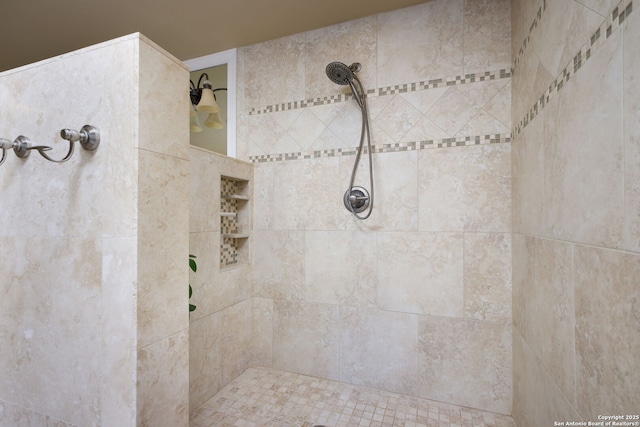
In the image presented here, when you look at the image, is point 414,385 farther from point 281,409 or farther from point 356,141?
point 356,141

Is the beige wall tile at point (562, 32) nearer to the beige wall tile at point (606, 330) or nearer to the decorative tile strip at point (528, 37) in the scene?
the decorative tile strip at point (528, 37)

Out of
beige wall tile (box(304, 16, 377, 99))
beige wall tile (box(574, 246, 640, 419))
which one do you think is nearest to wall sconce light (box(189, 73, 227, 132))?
beige wall tile (box(304, 16, 377, 99))

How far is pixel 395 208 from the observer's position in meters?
1.66

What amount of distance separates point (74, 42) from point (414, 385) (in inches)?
121

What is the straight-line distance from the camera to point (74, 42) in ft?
6.44

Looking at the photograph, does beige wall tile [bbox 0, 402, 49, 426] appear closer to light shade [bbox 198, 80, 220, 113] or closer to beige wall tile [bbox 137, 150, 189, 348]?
beige wall tile [bbox 137, 150, 189, 348]

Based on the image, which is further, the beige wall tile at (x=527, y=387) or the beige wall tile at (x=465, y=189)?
the beige wall tile at (x=465, y=189)

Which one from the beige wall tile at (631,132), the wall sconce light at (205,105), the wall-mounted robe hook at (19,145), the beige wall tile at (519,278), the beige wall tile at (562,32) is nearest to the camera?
the beige wall tile at (631,132)

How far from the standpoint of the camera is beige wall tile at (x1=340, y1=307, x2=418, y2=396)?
1.62m

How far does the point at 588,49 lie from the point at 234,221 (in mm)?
1848

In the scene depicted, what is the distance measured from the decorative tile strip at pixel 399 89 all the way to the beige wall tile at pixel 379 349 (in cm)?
128

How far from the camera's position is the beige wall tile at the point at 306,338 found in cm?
177

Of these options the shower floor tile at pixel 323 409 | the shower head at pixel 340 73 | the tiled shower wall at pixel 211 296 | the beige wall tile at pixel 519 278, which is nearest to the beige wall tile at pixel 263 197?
the tiled shower wall at pixel 211 296

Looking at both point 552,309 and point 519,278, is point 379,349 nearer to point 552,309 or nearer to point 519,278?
point 519,278
